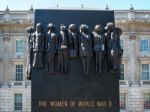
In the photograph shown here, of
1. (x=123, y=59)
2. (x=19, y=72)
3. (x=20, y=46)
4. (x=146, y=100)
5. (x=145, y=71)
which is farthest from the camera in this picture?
(x=20, y=46)

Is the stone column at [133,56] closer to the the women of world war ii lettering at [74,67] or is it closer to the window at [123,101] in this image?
the window at [123,101]

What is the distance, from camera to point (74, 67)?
10859 millimetres

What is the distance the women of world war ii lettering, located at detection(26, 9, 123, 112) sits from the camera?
423 inches

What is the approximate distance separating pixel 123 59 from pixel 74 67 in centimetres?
3717

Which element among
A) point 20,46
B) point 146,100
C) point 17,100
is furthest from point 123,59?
point 17,100

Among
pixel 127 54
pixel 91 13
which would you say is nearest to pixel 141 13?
pixel 127 54

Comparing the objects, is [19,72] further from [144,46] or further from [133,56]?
[144,46]

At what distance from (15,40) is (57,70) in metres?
38.0

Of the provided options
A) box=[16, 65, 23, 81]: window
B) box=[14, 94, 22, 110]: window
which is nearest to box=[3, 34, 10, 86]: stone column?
box=[16, 65, 23, 81]: window

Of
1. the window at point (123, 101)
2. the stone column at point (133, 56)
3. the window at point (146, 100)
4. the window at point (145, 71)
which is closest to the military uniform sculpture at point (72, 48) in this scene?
the window at point (123, 101)

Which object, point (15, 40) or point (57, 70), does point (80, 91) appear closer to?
point (57, 70)

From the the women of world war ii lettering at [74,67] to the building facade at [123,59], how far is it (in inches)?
1406

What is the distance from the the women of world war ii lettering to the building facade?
117 ft

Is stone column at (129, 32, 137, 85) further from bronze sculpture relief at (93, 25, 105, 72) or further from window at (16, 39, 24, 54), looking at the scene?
bronze sculpture relief at (93, 25, 105, 72)
